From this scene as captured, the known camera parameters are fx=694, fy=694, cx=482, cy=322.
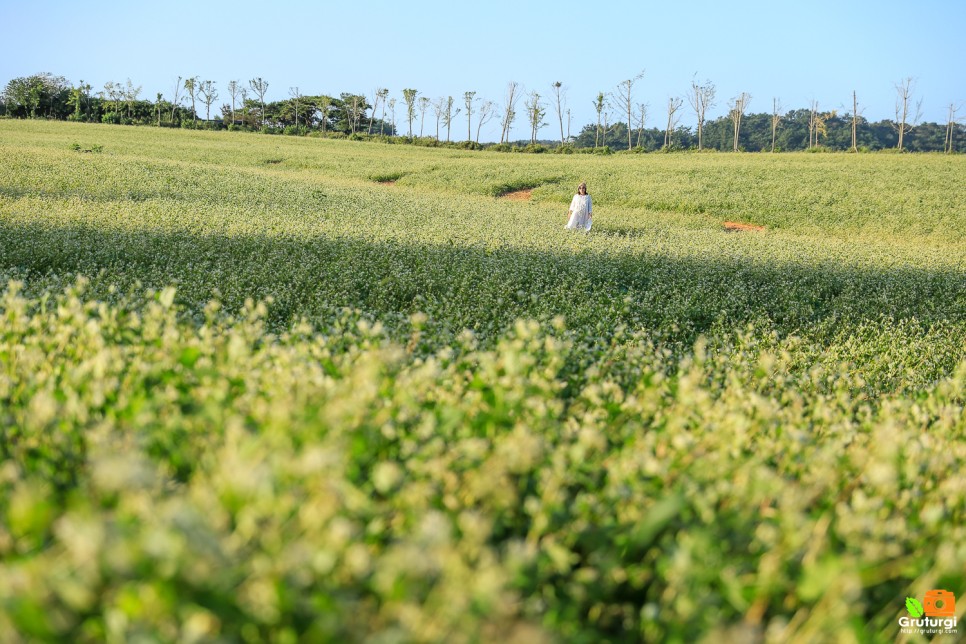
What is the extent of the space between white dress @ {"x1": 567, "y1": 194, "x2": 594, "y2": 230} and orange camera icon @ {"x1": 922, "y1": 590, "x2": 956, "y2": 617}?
19462 mm

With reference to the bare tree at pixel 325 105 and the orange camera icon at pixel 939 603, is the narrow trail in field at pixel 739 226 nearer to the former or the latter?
the orange camera icon at pixel 939 603

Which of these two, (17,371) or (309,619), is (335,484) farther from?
(17,371)

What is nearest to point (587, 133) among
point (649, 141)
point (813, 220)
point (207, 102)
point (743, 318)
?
point (649, 141)

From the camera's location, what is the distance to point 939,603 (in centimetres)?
283

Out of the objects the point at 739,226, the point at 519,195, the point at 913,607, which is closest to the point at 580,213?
the point at 739,226

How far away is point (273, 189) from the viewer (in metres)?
27.8

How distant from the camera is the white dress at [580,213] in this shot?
21.8 m

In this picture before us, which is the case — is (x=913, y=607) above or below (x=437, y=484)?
below

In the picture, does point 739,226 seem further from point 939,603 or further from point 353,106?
point 353,106

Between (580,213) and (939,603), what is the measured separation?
64.9 ft

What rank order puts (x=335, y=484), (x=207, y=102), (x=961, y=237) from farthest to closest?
(x=207, y=102) → (x=961, y=237) → (x=335, y=484)

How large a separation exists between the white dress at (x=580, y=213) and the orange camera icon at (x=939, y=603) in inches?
766

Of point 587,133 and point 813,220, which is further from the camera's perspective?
point 587,133

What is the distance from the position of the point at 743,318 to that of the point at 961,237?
22247 mm
